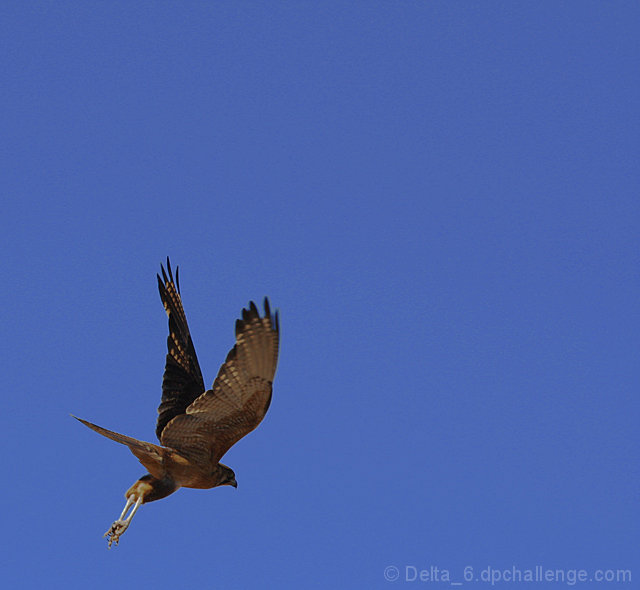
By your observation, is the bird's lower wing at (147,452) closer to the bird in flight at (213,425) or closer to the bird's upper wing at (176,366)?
the bird in flight at (213,425)

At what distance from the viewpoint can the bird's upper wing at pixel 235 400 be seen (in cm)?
1130

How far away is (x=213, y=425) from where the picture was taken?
1194cm

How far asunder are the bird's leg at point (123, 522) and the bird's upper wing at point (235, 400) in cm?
91

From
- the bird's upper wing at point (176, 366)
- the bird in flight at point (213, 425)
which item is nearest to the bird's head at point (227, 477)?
the bird in flight at point (213, 425)

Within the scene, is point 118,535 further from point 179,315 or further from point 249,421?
point 179,315

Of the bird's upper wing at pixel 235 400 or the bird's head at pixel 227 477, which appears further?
the bird's head at pixel 227 477

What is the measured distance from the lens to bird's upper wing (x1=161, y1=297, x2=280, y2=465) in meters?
11.3

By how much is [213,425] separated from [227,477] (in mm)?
1244

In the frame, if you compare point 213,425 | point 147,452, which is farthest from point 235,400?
point 147,452

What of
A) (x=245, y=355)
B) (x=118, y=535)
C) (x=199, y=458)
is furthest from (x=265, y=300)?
(x=118, y=535)

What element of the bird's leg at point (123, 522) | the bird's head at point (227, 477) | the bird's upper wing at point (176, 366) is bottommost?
the bird's leg at point (123, 522)

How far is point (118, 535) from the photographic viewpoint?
1098cm

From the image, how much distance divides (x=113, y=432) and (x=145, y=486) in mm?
1113

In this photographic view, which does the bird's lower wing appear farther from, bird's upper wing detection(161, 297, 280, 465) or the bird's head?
the bird's head
